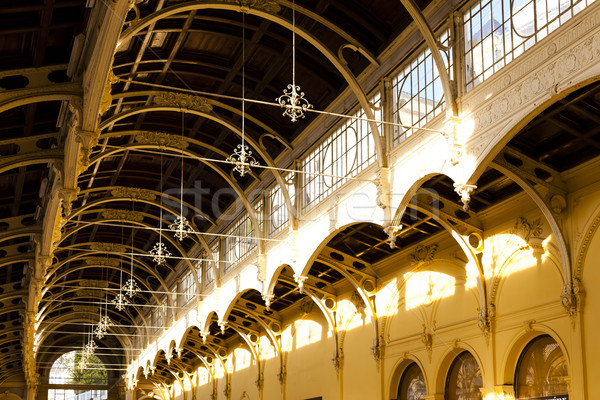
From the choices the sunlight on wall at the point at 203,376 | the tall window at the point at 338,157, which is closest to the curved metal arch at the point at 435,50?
the tall window at the point at 338,157

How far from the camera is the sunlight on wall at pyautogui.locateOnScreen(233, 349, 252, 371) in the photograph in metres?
38.0

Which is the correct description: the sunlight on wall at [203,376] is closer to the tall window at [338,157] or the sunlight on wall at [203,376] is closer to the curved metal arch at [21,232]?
the tall window at [338,157]

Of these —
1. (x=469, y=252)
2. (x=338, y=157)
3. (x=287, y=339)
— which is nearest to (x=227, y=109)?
(x=338, y=157)

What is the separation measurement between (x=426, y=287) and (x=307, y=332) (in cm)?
922

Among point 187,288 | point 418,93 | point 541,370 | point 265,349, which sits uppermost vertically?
point 418,93

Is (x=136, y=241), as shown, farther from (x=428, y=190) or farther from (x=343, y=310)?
(x=428, y=190)

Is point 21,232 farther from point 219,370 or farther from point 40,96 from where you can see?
point 219,370

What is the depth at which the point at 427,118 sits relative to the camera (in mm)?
17938

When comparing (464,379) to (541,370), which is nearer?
(541,370)

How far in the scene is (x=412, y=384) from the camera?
23.7 metres

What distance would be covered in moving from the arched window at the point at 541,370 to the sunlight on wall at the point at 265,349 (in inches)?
679

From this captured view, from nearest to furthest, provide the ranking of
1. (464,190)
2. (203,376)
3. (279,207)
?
1. (464,190)
2. (279,207)
3. (203,376)

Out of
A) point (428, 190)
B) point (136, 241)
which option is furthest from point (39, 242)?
point (136, 241)

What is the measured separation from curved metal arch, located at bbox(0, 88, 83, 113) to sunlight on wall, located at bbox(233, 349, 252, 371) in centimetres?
2570
